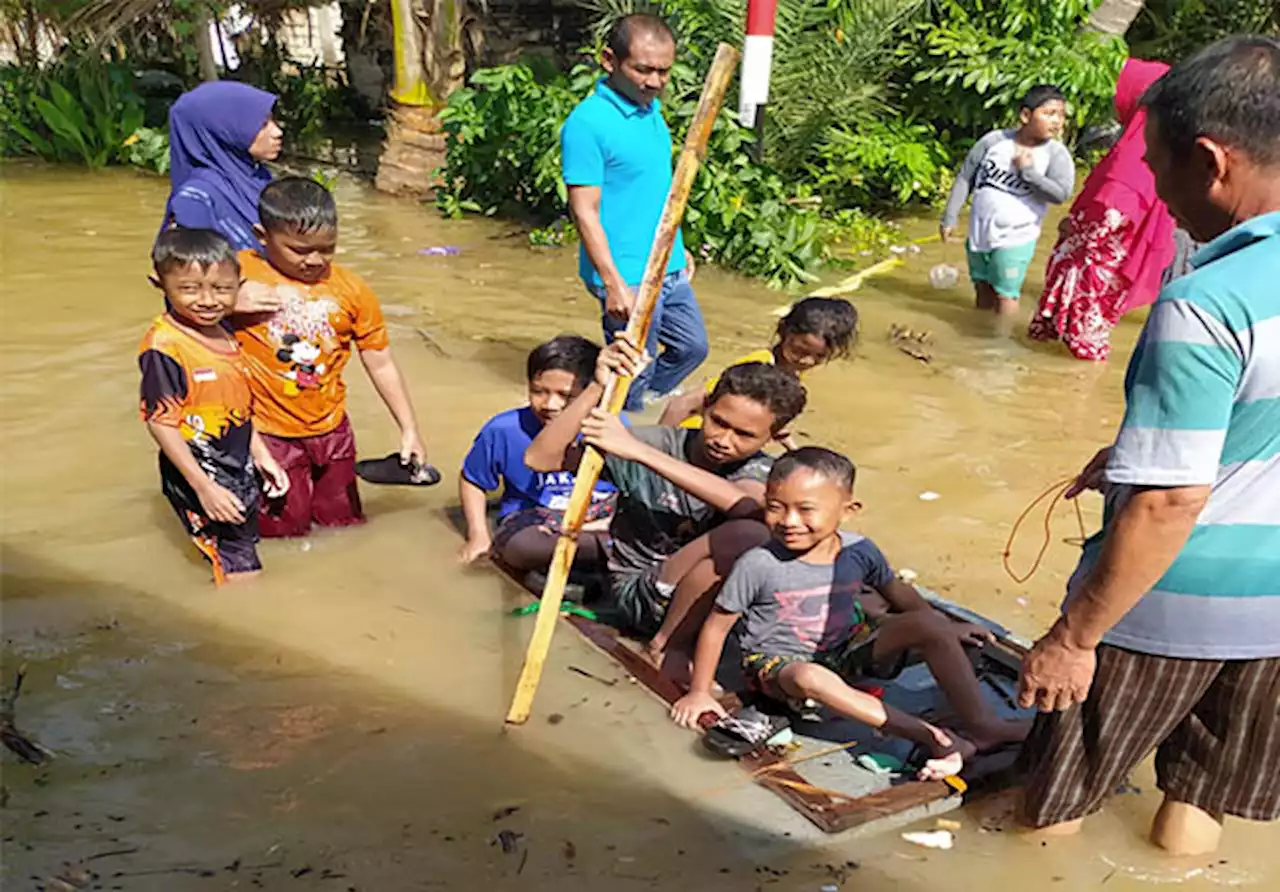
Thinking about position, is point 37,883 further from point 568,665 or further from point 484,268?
point 484,268

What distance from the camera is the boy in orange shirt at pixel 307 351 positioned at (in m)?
3.70

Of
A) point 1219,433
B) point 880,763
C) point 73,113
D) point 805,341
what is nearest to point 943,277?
point 805,341

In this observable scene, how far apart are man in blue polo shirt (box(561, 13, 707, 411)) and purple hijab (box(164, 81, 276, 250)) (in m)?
1.22

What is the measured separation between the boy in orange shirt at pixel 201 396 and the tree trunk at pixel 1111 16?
8.62 metres

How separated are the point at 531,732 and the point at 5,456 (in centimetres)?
300

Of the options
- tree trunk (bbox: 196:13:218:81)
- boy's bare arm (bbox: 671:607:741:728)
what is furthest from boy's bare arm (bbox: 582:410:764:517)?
tree trunk (bbox: 196:13:218:81)

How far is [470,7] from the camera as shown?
11133mm

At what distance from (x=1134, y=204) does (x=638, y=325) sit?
4.16 m

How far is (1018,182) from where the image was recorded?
6680 mm

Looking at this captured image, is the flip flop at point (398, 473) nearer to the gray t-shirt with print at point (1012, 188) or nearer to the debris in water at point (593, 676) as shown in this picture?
the debris in water at point (593, 676)

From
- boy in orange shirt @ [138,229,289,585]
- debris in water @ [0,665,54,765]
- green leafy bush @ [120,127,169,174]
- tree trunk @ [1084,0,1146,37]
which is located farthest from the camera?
green leafy bush @ [120,127,169,174]

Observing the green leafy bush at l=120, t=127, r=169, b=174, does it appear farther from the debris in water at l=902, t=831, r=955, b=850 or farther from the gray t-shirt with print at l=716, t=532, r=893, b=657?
the debris in water at l=902, t=831, r=955, b=850

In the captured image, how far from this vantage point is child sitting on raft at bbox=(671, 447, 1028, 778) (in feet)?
9.64

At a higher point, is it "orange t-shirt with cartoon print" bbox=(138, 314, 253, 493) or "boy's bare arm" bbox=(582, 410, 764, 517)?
"boy's bare arm" bbox=(582, 410, 764, 517)
